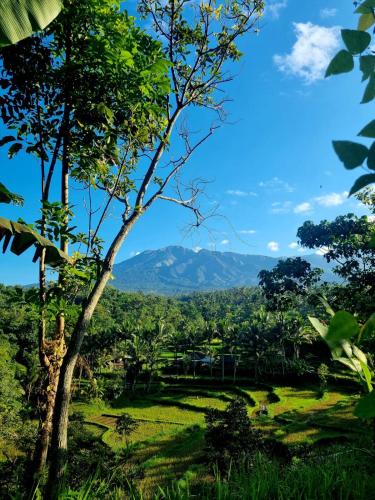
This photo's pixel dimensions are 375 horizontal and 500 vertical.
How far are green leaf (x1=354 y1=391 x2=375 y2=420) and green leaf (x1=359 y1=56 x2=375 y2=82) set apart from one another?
0.51 metres

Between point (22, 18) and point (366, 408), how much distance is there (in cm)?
271

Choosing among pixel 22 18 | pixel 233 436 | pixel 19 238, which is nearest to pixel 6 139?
pixel 19 238

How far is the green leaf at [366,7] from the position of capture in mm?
662

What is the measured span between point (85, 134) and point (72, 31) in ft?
4.84

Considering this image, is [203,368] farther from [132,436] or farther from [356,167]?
[356,167]

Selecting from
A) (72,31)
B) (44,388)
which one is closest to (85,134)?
(72,31)

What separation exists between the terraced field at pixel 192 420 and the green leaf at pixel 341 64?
1587cm

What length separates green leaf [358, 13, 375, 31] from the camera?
675mm

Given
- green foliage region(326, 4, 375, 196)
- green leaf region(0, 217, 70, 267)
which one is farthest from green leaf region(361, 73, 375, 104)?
green leaf region(0, 217, 70, 267)

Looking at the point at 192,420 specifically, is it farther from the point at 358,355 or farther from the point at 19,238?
the point at 358,355

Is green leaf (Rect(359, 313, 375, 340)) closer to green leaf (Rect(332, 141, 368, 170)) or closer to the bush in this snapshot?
green leaf (Rect(332, 141, 368, 170))

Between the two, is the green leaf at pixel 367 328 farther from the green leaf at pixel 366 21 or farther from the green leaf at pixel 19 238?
the green leaf at pixel 19 238

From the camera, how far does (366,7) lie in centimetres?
67

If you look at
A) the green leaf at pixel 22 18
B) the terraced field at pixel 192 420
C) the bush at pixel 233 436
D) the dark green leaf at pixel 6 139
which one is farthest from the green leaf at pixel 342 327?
the bush at pixel 233 436
